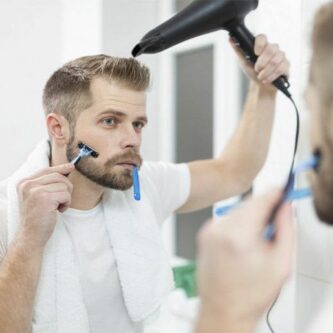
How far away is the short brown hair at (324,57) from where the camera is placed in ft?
1.90

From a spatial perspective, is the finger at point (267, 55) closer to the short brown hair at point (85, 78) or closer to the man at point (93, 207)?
the man at point (93, 207)

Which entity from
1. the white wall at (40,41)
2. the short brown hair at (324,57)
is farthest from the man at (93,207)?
the white wall at (40,41)

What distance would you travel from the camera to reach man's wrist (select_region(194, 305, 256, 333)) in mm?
513

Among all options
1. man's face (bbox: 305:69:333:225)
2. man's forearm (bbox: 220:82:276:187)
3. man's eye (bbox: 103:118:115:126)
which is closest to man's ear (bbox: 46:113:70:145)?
man's eye (bbox: 103:118:115:126)

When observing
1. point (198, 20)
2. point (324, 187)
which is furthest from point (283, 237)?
point (198, 20)

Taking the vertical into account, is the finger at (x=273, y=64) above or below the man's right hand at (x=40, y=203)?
above

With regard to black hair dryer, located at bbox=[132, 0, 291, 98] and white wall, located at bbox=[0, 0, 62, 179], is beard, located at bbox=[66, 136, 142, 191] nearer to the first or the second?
black hair dryer, located at bbox=[132, 0, 291, 98]

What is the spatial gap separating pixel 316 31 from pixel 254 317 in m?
0.37

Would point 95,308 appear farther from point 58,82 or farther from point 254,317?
point 254,317

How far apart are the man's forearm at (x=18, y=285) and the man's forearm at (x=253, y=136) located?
596 mm

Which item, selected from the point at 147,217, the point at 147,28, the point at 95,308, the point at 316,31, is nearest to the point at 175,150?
the point at 147,28

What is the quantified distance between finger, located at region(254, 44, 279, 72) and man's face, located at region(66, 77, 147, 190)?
32 cm

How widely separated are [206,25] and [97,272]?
646mm

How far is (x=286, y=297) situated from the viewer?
113cm
